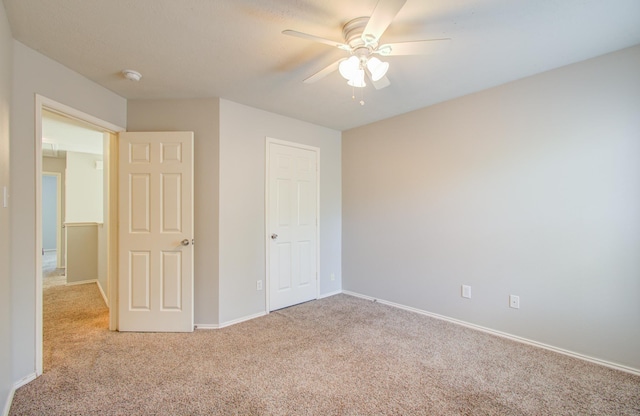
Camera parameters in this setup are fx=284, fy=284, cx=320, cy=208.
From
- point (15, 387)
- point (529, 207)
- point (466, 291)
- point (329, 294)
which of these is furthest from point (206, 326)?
point (529, 207)

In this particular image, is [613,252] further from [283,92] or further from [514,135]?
[283,92]

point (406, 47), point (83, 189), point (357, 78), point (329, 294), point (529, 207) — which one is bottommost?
point (329, 294)

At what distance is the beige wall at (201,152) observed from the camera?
2971 millimetres

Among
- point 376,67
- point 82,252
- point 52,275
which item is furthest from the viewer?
point 52,275

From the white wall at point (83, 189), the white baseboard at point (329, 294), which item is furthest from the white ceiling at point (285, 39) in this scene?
the white wall at point (83, 189)

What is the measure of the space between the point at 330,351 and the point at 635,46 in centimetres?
330

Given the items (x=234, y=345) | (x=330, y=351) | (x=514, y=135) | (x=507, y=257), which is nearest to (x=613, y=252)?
(x=507, y=257)

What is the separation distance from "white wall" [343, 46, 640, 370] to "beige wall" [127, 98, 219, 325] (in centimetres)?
206

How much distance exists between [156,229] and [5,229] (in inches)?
45.0

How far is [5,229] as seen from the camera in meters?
1.75

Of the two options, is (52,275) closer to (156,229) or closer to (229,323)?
(156,229)

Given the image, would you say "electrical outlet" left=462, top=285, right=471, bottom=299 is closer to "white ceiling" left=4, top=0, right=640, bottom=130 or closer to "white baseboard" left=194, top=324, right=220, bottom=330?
"white ceiling" left=4, top=0, right=640, bottom=130

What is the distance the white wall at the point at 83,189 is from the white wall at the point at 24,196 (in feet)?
12.2

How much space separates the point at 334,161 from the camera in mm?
4164
